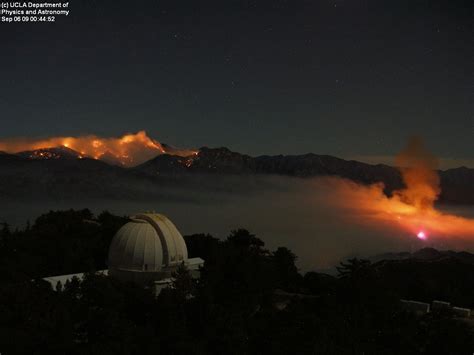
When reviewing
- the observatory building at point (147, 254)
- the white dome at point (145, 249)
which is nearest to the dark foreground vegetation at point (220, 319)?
the observatory building at point (147, 254)

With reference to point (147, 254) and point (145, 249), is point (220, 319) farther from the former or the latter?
point (145, 249)

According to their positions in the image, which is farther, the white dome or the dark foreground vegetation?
the white dome

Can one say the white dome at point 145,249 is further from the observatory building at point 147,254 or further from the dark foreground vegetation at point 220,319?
the dark foreground vegetation at point 220,319

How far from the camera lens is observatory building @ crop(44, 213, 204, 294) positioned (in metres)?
38.4

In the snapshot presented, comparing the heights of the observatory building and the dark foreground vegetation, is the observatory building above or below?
above

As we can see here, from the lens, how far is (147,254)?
38.4m

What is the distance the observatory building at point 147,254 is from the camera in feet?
126

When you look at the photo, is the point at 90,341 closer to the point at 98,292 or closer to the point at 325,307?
the point at 98,292

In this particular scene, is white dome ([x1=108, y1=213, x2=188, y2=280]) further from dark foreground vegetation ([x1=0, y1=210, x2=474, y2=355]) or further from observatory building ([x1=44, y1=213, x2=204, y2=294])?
dark foreground vegetation ([x1=0, y1=210, x2=474, y2=355])

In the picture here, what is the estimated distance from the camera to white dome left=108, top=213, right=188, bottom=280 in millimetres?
38500

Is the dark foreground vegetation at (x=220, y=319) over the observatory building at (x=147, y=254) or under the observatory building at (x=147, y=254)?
under

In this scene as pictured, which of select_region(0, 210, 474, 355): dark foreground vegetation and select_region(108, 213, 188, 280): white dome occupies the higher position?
select_region(108, 213, 188, 280): white dome

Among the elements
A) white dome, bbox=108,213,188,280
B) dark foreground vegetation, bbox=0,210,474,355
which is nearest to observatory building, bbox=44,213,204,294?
white dome, bbox=108,213,188,280

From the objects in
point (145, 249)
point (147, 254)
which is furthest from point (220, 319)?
point (145, 249)
